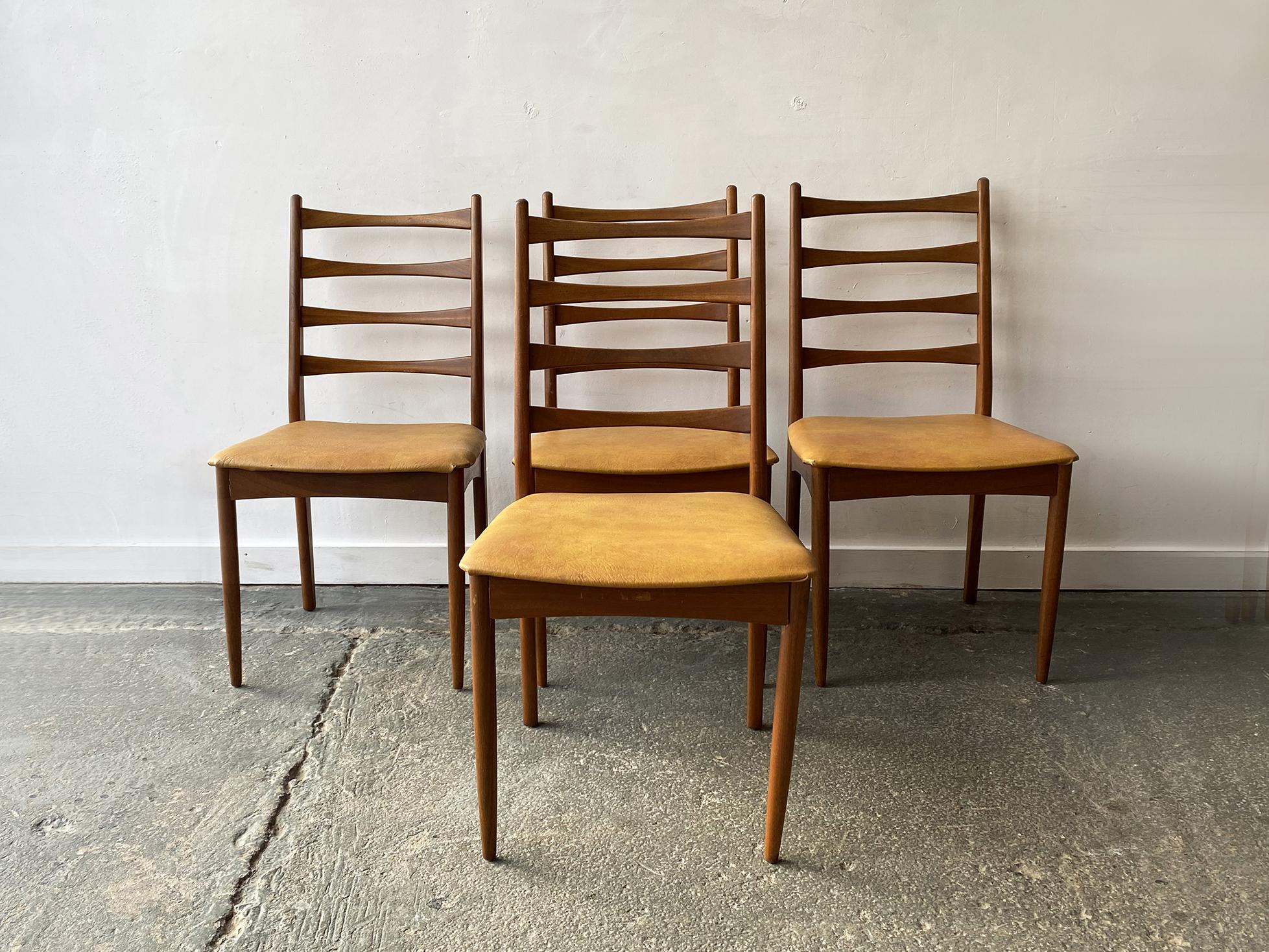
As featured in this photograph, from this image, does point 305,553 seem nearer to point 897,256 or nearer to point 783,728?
point 783,728

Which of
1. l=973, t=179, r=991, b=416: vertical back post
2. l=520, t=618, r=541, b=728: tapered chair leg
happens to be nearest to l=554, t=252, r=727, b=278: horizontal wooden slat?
l=520, t=618, r=541, b=728: tapered chair leg

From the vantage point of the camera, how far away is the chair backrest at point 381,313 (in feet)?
6.93

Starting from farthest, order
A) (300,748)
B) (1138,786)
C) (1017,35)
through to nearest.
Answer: (1017,35) → (300,748) → (1138,786)

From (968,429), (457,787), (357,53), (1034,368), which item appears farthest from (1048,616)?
(357,53)

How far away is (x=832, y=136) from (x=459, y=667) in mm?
1518

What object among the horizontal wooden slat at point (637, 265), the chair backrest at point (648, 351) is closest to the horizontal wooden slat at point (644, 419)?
the chair backrest at point (648, 351)

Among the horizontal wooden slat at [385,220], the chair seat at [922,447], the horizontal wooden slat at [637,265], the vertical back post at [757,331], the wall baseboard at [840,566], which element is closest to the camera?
the vertical back post at [757,331]

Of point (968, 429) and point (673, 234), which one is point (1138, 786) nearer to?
point (968, 429)

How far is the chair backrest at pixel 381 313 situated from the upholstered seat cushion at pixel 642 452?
306 millimetres

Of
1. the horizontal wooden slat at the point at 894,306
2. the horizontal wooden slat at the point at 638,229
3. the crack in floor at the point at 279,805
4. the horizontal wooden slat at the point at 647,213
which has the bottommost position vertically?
the crack in floor at the point at 279,805

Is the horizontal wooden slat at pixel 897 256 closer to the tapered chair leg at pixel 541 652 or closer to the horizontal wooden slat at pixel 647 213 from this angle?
the horizontal wooden slat at pixel 647 213

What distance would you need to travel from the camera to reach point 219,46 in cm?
225

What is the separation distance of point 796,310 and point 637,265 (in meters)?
0.58

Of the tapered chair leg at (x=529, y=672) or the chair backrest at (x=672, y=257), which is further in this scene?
the chair backrest at (x=672, y=257)
